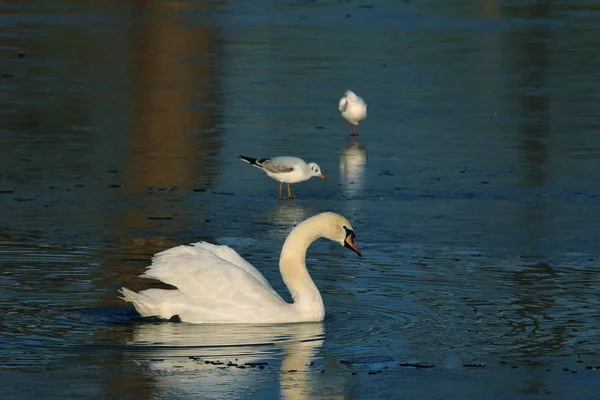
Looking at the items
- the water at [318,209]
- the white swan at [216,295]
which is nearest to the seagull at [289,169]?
the water at [318,209]

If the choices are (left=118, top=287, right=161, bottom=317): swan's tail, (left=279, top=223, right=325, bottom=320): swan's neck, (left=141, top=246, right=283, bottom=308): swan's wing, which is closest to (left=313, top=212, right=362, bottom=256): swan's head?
(left=279, top=223, right=325, bottom=320): swan's neck

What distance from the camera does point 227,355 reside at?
9.74m

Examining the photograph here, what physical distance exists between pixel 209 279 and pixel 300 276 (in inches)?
26.6

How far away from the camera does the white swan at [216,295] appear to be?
428 inches

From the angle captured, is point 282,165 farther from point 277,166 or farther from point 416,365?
point 416,365

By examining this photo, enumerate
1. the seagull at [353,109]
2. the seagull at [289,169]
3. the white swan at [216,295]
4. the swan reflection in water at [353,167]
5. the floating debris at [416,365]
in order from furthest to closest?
Answer: the seagull at [353,109], the swan reflection in water at [353,167], the seagull at [289,169], the white swan at [216,295], the floating debris at [416,365]

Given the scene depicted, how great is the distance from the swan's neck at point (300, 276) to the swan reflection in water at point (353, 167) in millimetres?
5749

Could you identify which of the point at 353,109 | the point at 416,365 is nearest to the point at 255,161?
the point at 353,109

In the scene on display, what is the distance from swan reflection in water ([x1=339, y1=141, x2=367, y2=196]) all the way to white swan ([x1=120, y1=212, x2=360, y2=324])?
6017 millimetres

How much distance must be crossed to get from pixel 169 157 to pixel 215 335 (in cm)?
911

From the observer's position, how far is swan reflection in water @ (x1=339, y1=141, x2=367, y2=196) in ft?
57.3

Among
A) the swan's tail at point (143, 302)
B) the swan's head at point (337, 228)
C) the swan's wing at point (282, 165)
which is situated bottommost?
the swan's tail at point (143, 302)

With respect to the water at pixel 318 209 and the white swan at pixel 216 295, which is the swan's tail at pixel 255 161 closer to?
the water at pixel 318 209

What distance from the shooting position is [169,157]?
63.8ft
